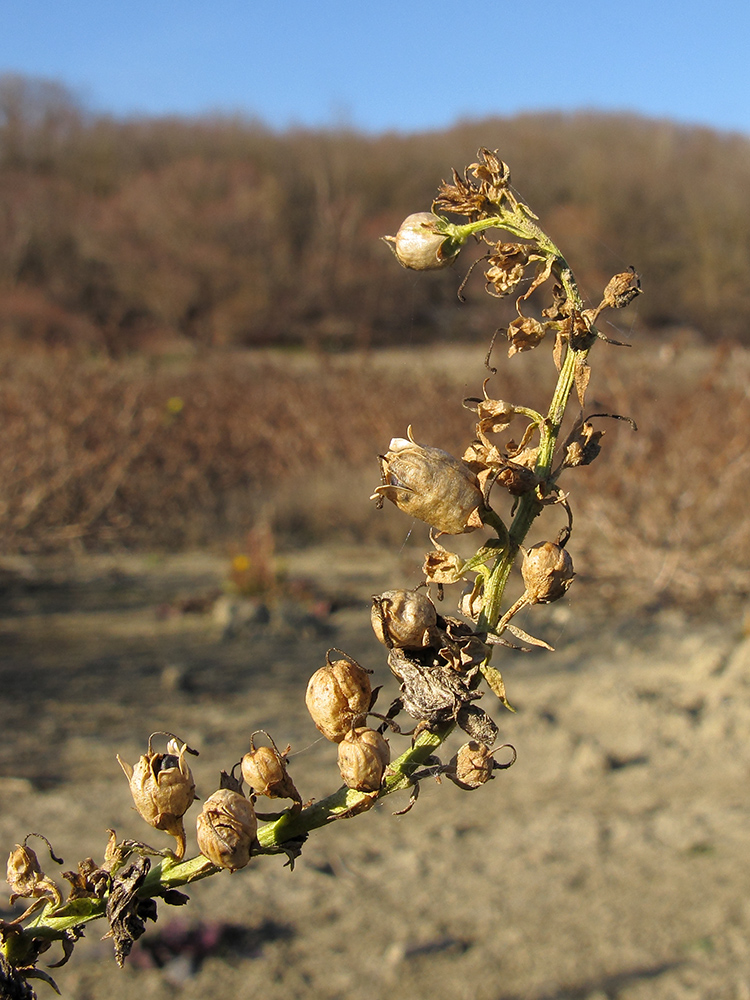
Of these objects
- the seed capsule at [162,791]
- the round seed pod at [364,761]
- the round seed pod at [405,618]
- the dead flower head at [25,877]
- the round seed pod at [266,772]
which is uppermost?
the round seed pod at [405,618]

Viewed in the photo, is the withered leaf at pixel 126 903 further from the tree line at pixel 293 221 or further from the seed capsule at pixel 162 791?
the tree line at pixel 293 221

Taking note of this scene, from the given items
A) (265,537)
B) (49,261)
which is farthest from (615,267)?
(49,261)

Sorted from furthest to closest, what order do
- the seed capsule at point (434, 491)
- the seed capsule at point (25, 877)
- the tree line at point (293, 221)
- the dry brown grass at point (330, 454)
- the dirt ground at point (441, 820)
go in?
the tree line at point (293, 221) < the dry brown grass at point (330, 454) < the dirt ground at point (441, 820) < the seed capsule at point (25, 877) < the seed capsule at point (434, 491)

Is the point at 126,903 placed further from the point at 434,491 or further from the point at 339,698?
the point at 434,491

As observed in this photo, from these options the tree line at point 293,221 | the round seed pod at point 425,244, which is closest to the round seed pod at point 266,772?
the round seed pod at point 425,244

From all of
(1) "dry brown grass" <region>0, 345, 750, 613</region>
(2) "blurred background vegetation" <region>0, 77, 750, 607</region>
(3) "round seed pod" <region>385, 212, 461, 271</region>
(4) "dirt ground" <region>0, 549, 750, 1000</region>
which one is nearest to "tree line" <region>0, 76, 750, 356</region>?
(2) "blurred background vegetation" <region>0, 77, 750, 607</region>

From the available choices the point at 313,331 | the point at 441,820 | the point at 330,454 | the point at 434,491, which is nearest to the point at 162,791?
the point at 434,491

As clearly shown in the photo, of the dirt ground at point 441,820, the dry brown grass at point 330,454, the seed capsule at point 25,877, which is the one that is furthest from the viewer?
the dry brown grass at point 330,454

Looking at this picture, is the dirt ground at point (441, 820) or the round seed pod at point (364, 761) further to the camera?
the dirt ground at point (441, 820)
